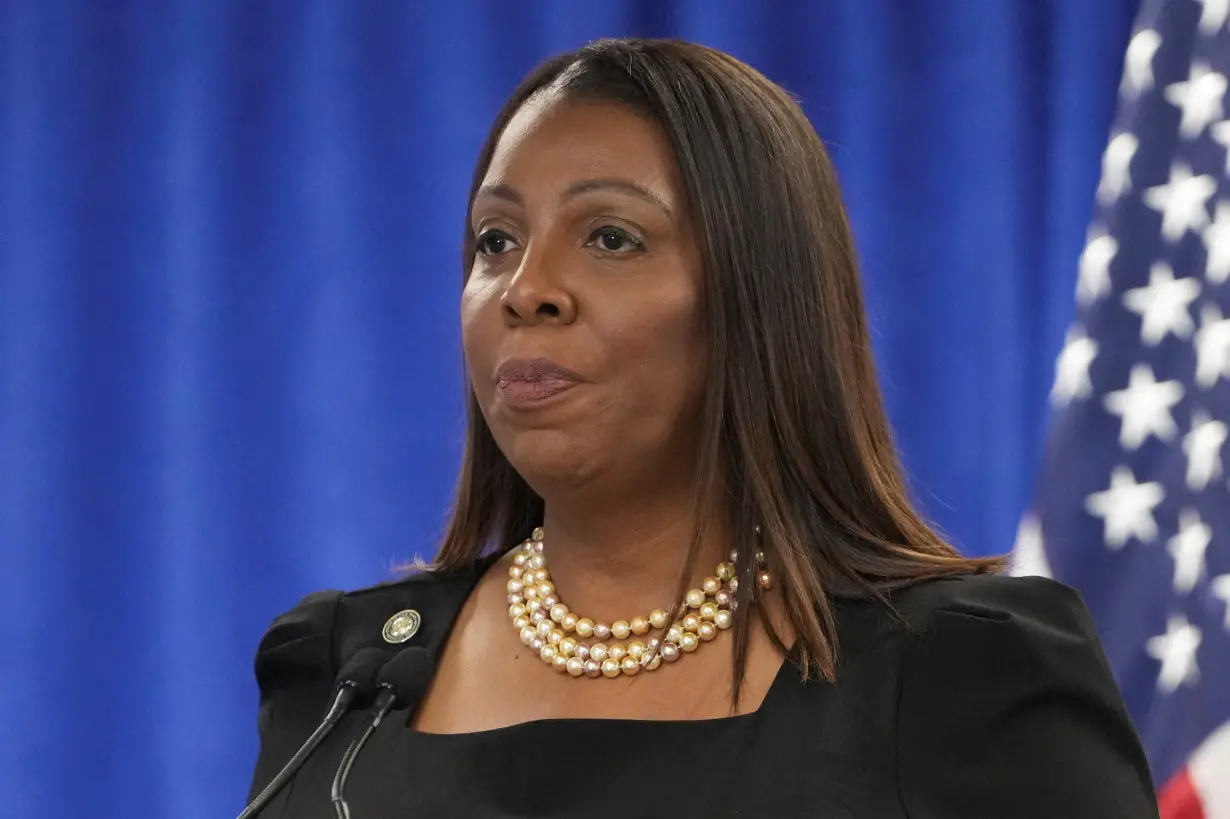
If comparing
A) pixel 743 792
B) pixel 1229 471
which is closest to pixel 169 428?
pixel 743 792

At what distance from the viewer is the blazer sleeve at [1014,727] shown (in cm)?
118

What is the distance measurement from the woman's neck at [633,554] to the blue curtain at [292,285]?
988mm

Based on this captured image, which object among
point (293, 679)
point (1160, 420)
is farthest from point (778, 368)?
point (1160, 420)

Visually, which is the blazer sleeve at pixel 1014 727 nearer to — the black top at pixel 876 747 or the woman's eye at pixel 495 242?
the black top at pixel 876 747

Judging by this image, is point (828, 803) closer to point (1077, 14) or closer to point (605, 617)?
point (605, 617)

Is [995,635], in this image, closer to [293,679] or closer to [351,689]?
[351,689]

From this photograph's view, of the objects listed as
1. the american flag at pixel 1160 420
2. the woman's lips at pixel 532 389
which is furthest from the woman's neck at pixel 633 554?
the american flag at pixel 1160 420

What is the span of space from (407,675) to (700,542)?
32 cm

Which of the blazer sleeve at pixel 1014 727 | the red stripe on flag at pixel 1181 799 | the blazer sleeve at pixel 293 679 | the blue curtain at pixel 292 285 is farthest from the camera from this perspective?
the blue curtain at pixel 292 285

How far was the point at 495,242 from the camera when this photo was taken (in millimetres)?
1495

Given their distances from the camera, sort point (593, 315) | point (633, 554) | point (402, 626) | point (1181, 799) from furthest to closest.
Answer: point (1181, 799) < point (402, 626) < point (633, 554) < point (593, 315)

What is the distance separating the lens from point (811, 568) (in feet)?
4.48

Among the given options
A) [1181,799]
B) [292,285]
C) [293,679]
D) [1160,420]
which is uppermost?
[292,285]

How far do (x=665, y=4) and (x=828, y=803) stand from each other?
1.63m
